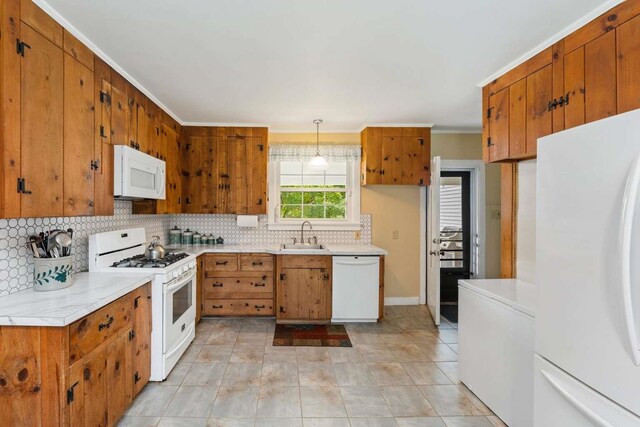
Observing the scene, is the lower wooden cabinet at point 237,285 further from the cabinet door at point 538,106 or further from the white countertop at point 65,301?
the cabinet door at point 538,106

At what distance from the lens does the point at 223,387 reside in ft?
8.47

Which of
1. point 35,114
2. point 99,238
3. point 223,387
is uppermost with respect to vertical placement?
point 35,114

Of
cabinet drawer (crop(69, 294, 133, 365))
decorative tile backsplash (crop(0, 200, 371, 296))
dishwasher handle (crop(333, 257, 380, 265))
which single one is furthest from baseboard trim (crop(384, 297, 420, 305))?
cabinet drawer (crop(69, 294, 133, 365))

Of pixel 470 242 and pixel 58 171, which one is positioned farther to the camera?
pixel 470 242

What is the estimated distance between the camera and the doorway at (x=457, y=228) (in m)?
4.62

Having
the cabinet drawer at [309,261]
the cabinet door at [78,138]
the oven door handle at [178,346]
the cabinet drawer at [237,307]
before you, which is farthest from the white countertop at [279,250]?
the cabinet door at [78,138]

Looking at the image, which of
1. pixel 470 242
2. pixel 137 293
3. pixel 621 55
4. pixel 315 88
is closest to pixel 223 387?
pixel 137 293

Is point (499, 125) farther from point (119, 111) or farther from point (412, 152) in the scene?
point (119, 111)

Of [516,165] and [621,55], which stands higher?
[621,55]

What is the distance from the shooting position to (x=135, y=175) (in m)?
2.77

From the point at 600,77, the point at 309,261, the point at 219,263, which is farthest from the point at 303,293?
the point at 600,77

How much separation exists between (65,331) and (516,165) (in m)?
3.27

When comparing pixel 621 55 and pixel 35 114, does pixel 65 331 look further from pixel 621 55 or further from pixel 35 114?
pixel 621 55

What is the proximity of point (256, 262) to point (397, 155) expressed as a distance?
7.20ft
